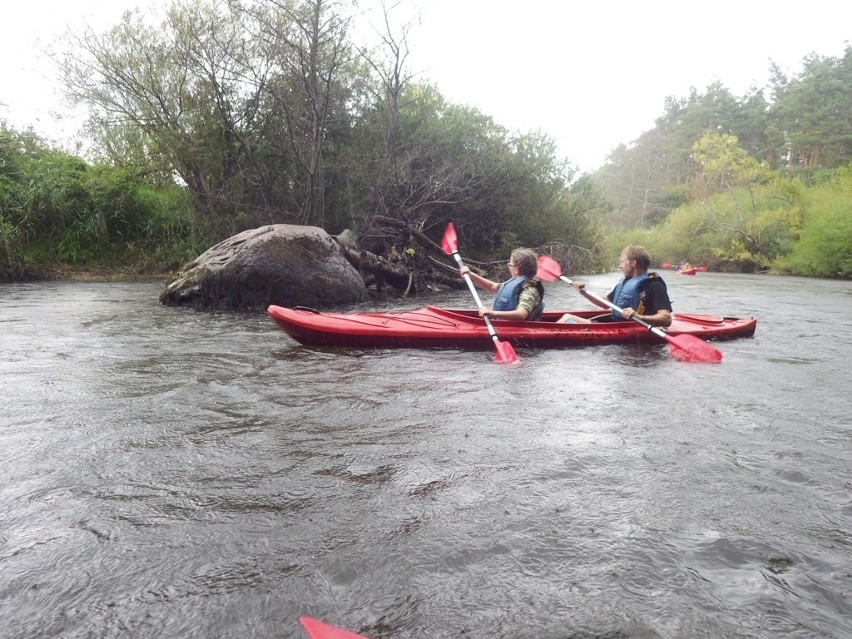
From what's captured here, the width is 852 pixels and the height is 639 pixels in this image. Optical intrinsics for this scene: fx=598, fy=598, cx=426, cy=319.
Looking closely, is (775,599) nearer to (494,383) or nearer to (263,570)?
(263,570)

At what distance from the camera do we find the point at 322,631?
4.30ft

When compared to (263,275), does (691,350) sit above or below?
below

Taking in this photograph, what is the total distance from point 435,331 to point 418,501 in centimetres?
277

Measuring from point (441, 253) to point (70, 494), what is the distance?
10455 millimetres

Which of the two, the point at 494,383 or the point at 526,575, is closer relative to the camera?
the point at 526,575

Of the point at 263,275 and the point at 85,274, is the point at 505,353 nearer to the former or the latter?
the point at 263,275

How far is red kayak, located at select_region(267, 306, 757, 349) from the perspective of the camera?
4707mm

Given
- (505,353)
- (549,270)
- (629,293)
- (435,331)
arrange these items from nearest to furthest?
(505,353) < (435,331) < (629,293) < (549,270)

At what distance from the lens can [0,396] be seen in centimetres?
324

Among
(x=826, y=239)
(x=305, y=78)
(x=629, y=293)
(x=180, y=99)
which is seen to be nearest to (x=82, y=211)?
(x=180, y=99)

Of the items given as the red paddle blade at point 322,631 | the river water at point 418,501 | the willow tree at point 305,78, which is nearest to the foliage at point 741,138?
the willow tree at point 305,78

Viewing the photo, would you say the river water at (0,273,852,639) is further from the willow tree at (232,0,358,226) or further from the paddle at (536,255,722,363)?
the willow tree at (232,0,358,226)

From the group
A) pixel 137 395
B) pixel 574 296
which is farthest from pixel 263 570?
pixel 574 296

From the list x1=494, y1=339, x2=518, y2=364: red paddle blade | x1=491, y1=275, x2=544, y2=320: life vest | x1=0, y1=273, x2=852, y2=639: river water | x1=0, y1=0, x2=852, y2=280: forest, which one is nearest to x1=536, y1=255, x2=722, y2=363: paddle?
x1=0, y1=273, x2=852, y2=639: river water
